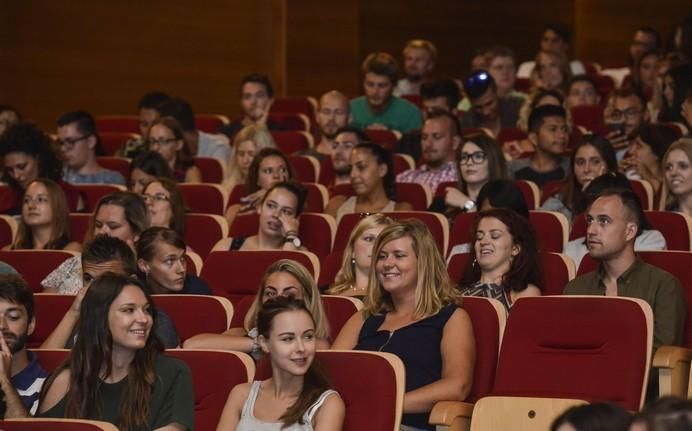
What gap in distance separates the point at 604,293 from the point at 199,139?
11.1ft

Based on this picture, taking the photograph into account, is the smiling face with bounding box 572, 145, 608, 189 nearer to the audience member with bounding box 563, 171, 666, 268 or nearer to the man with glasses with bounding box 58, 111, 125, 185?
the audience member with bounding box 563, 171, 666, 268

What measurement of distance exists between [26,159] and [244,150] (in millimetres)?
892

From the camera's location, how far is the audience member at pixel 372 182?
5.73m

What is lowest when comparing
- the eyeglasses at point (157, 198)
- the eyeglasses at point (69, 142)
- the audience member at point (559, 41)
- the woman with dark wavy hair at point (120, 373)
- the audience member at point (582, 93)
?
the woman with dark wavy hair at point (120, 373)

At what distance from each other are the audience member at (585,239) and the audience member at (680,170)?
0.17 m

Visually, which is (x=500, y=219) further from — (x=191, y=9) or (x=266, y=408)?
(x=191, y=9)

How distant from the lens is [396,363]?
353cm

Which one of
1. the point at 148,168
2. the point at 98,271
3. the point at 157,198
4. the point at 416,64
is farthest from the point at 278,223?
the point at 416,64

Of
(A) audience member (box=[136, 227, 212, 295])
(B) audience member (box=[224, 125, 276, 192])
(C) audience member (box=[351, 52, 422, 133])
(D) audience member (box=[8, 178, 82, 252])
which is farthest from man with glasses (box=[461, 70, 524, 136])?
(A) audience member (box=[136, 227, 212, 295])

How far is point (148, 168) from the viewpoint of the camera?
20.2 feet

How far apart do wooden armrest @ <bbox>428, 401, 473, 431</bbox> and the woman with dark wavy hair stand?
539 mm

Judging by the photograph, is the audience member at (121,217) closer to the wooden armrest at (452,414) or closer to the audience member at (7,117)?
the wooden armrest at (452,414)

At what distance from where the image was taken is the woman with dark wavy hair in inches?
138

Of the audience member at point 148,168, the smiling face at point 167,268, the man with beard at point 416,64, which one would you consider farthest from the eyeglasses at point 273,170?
the man with beard at point 416,64
